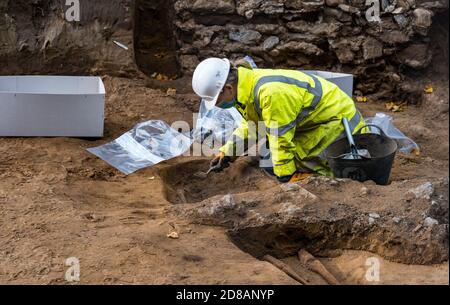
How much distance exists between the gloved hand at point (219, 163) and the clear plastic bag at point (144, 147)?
1.67ft

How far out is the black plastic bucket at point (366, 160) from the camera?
4281 mm

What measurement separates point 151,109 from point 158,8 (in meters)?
1.38

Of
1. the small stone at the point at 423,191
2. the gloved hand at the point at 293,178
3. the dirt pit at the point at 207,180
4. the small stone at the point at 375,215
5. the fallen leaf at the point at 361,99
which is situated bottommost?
the dirt pit at the point at 207,180

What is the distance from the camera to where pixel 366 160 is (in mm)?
4250

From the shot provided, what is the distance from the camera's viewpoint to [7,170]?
4.74 m

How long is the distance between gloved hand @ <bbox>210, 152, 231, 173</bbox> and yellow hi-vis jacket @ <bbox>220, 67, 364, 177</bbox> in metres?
0.04

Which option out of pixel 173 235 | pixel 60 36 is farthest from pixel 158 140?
pixel 173 235

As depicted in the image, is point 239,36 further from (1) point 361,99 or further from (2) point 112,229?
(2) point 112,229

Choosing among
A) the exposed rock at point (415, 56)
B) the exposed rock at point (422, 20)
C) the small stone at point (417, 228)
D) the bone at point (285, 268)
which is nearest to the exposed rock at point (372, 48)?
the exposed rock at point (415, 56)

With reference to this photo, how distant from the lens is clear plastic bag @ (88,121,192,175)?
5098mm

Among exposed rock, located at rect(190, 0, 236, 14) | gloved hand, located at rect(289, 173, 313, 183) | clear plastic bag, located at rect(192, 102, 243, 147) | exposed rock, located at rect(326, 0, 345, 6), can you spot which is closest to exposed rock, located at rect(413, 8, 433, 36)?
exposed rock, located at rect(326, 0, 345, 6)

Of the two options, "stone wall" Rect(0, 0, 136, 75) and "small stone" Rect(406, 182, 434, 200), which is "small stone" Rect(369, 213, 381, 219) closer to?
"small stone" Rect(406, 182, 434, 200)

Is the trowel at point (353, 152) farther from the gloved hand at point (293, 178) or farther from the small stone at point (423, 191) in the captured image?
the small stone at point (423, 191)

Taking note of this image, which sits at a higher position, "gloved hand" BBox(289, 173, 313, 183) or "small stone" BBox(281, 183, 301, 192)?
"small stone" BBox(281, 183, 301, 192)
